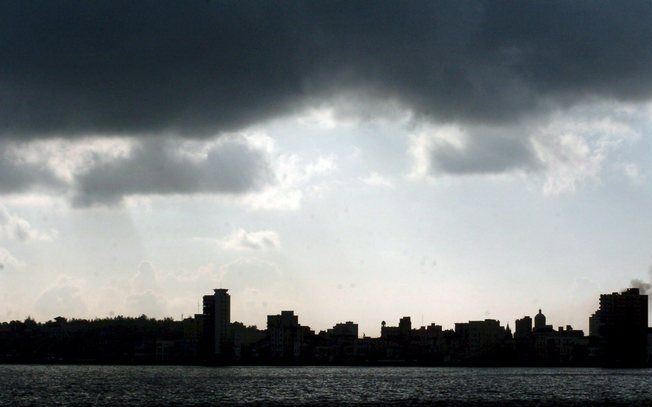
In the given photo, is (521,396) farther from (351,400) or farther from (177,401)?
(177,401)

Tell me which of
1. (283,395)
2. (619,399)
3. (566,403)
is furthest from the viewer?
(283,395)

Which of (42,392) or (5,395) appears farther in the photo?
(42,392)

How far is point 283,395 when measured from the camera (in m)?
A: 191

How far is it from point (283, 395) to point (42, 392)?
46210 millimetres

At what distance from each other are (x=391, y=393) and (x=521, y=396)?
24.5m

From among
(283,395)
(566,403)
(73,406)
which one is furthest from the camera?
(283,395)

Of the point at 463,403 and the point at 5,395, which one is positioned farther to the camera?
the point at 5,395

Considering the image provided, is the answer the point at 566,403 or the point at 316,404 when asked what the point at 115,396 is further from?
the point at 566,403

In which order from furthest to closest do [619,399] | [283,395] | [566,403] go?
[283,395], [619,399], [566,403]

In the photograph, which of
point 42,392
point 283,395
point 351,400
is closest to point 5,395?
point 42,392

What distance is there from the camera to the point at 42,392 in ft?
650

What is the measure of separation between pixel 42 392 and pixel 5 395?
44.9 ft

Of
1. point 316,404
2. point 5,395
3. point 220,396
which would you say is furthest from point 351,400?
point 5,395

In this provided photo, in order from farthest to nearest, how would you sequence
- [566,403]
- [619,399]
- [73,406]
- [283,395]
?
1. [283,395]
2. [619,399]
3. [566,403]
4. [73,406]
